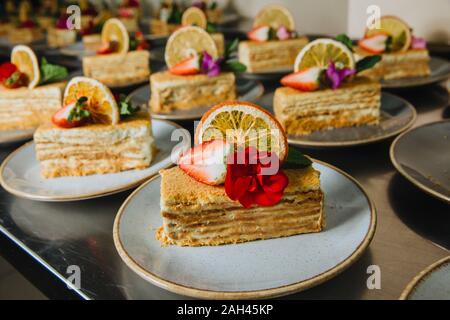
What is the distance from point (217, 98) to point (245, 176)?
5.82 ft

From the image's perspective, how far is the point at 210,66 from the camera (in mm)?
3330

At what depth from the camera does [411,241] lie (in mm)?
1761

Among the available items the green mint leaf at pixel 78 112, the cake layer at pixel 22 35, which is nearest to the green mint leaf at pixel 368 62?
the green mint leaf at pixel 78 112

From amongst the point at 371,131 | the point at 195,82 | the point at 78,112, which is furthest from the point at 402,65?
the point at 78,112

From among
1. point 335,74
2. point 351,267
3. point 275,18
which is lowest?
point 351,267

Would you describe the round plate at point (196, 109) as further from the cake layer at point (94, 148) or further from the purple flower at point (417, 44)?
the purple flower at point (417, 44)

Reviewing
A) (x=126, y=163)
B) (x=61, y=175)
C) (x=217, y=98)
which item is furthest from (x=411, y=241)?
(x=217, y=98)

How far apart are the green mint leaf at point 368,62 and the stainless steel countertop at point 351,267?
2.00 feet

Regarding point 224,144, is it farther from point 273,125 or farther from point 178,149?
point 178,149

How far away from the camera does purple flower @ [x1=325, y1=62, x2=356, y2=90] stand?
2.74 m

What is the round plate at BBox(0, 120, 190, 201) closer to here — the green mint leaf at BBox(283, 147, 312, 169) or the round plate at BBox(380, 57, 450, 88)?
the green mint leaf at BBox(283, 147, 312, 169)

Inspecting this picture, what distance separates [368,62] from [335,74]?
0.80ft

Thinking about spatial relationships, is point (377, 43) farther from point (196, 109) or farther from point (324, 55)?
point (196, 109)

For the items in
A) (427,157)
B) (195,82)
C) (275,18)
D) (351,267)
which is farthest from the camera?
(275,18)
